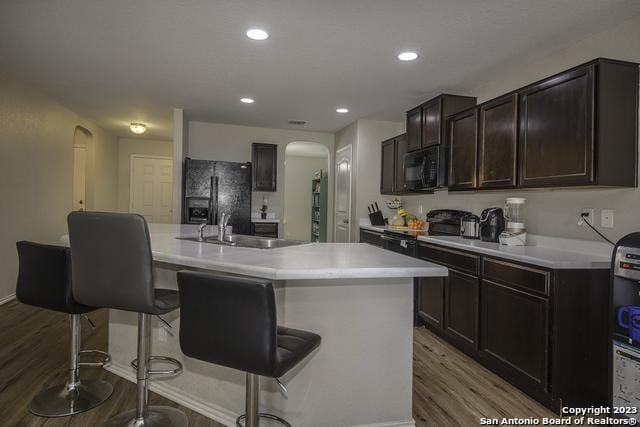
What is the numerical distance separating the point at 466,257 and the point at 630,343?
3.83 feet

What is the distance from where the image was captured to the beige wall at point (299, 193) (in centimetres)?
1022

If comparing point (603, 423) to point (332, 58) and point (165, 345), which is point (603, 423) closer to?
point (165, 345)

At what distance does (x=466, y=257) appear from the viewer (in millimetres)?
3016

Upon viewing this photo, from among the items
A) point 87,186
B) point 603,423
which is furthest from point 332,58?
point 87,186

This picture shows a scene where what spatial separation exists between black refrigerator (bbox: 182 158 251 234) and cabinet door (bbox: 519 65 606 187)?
12.3 ft

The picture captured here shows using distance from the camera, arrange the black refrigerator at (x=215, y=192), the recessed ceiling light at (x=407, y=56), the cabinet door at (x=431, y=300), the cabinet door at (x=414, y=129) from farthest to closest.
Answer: the black refrigerator at (x=215, y=192), the cabinet door at (x=414, y=129), the cabinet door at (x=431, y=300), the recessed ceiling light at (x=407, y=56)

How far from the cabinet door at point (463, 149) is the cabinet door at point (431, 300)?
3.09 feet

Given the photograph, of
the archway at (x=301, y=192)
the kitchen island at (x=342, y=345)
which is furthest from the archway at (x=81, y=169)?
the kitchen island at (x=342, y=345)

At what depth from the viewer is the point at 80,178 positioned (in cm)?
664

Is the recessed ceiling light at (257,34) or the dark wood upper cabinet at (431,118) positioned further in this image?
the dark wood upper cabinet at (431,118)

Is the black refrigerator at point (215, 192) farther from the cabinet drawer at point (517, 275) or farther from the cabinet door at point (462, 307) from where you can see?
the cabinet drawer at point (517, 275)

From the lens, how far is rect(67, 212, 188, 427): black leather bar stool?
1660 mm

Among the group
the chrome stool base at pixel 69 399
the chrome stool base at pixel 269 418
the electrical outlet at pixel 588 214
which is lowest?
the chrome stool base at pixel 69 399

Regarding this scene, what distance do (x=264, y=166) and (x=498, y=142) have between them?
376cm
